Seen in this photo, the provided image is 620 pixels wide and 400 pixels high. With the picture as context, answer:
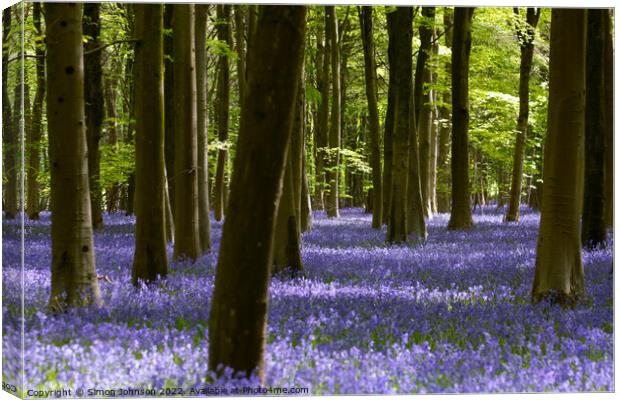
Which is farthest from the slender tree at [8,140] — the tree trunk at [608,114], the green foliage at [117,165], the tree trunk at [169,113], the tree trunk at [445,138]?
the tree trunk at [445,138]

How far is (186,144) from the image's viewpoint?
1136 cm

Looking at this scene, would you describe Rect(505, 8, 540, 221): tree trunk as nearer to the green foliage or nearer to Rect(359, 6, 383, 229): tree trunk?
Rect(359, 6, 383, 229): tree trunk

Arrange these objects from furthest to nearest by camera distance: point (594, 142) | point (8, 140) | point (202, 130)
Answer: point (594, 142) → point (202, 130) → point (8, 140)

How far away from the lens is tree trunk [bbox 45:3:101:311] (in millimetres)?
6754

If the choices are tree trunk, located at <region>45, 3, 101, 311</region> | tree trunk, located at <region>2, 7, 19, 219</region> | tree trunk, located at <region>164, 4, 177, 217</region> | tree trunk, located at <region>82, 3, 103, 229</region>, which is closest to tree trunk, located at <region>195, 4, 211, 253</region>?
tree trunk, located at <region>164, 4, 177, 217</region>

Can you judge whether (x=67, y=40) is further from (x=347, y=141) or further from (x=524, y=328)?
(x=347, y=141)

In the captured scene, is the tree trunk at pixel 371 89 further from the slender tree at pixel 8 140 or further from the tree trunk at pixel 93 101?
the slender tree at pixel 8 140

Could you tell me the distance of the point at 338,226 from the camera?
21672 mm

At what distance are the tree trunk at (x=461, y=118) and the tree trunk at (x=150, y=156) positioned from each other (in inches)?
429

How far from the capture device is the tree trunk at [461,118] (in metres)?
18.4

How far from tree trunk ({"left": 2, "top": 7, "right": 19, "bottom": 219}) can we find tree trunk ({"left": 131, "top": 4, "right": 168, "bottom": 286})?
Result: 3.09m

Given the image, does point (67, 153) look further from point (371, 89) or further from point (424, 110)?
point (424, 110)

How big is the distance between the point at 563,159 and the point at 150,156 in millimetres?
4808

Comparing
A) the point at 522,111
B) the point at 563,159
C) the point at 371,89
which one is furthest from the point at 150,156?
the point at 522,111
